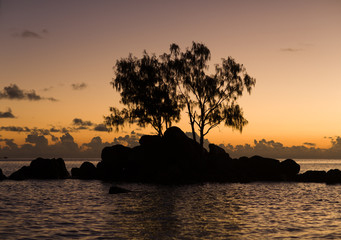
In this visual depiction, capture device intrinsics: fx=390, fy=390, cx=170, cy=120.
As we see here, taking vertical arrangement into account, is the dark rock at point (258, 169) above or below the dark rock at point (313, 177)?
above

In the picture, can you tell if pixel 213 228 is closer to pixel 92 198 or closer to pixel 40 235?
pixel 40 235

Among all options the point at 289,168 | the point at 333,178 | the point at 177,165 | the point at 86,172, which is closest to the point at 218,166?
the point at 177,165

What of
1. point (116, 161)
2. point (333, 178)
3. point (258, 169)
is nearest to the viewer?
point (333, 178)

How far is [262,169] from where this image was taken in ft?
214

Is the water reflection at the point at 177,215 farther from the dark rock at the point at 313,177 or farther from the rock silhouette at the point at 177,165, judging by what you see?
the dark rock at the point at 313,177

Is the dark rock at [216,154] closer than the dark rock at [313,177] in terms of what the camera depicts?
No

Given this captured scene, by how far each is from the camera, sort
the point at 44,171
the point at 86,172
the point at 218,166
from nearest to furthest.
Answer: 1. the point at 218,166
2. the point at 86,172
3. the point at 44,171

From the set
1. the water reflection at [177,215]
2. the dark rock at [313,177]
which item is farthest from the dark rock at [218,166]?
the water reflection at [177,215]

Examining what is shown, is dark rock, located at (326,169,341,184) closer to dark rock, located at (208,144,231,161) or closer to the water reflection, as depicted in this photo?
dark rock, located at (208,144,231,161)

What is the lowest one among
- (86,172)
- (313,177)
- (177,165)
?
(313,177)

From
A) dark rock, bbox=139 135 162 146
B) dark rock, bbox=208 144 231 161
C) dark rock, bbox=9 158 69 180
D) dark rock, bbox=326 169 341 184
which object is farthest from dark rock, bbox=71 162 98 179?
dark rock, bbox=326 169 341 184

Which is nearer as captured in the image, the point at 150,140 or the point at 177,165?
the point at 177,165

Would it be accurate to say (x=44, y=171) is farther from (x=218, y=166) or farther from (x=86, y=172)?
(x=218, y=166)

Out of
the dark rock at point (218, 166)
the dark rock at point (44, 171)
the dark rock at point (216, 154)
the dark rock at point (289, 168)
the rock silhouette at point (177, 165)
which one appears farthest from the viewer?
the dark rock at point (44, 171)
